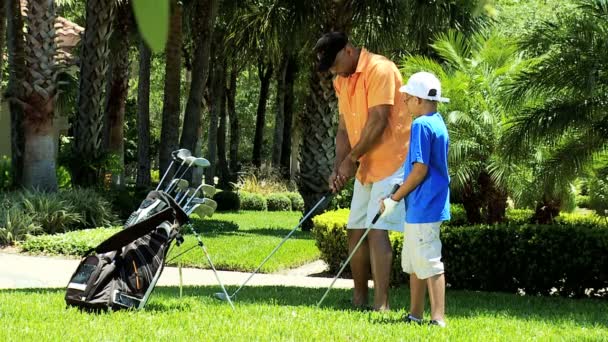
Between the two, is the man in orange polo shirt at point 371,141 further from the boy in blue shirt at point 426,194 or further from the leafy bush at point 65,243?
the leafy bush at point 65,243

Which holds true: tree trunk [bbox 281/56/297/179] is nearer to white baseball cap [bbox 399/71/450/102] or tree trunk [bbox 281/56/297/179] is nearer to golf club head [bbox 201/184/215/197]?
golf club head [bbox 201/184/215/197]

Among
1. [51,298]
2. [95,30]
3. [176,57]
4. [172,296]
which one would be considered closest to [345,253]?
[172,296]

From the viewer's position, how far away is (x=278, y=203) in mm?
28422

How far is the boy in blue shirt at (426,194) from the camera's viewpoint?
4.98 m

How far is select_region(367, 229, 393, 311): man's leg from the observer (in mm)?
5793

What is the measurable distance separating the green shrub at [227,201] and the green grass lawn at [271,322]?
18.7 metres

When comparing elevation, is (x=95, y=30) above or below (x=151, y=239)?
above

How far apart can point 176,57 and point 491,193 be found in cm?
865

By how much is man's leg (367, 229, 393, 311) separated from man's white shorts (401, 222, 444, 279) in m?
0.76

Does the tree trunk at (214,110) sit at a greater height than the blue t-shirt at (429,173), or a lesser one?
greater

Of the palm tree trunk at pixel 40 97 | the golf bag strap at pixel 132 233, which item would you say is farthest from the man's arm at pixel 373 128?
the palm tree trunk at pixel 40 97

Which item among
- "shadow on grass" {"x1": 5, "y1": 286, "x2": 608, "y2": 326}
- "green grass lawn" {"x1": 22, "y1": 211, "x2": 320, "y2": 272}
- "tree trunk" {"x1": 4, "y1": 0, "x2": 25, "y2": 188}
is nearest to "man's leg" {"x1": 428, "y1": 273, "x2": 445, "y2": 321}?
"shadow on grass" {"x1": 5, "y1": 286, "x2": 608, "y2": 326}

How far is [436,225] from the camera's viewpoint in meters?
5.02

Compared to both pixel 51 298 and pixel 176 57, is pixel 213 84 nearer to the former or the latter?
pixel 176 57
